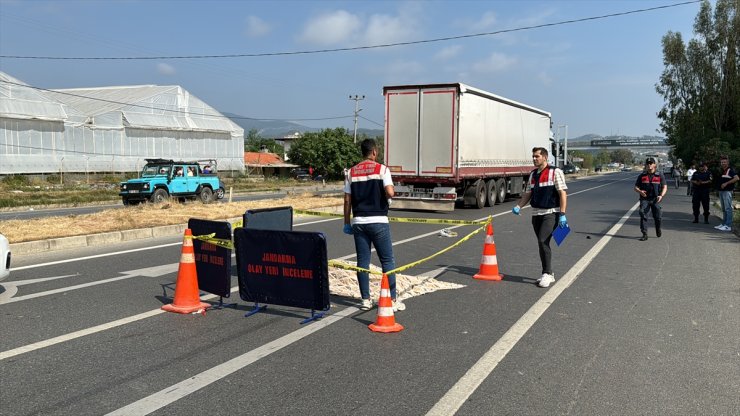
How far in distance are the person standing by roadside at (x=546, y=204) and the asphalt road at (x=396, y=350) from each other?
368 millimetres

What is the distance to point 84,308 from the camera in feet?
20.5

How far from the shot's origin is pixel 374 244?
19.6 feet

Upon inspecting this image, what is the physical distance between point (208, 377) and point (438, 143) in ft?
48.0

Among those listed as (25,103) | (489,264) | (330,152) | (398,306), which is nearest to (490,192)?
(489,264)

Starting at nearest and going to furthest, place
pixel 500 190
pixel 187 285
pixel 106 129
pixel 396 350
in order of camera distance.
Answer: pixel 396 350 → pixel 187 285 → pixel 500 190 → pixel 106 129

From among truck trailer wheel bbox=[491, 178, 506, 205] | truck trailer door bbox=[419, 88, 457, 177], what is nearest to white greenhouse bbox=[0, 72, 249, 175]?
truck trailer door bbox=[419, 88, 457, 177]

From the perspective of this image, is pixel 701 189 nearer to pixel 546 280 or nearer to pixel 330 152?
pixel 546 280

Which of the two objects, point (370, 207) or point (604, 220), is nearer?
point (370, 207)

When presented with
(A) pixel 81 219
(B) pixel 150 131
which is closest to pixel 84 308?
(A) pixel 81 219

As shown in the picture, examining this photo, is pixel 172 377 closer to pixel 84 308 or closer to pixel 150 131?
pixel 84 308

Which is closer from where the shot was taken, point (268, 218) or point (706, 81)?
point (268, 218)

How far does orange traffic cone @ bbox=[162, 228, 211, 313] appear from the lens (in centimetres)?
615

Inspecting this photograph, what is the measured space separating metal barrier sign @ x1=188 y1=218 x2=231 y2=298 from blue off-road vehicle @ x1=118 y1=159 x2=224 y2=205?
16.0 m

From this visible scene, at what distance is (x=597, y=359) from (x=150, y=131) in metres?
51.0
